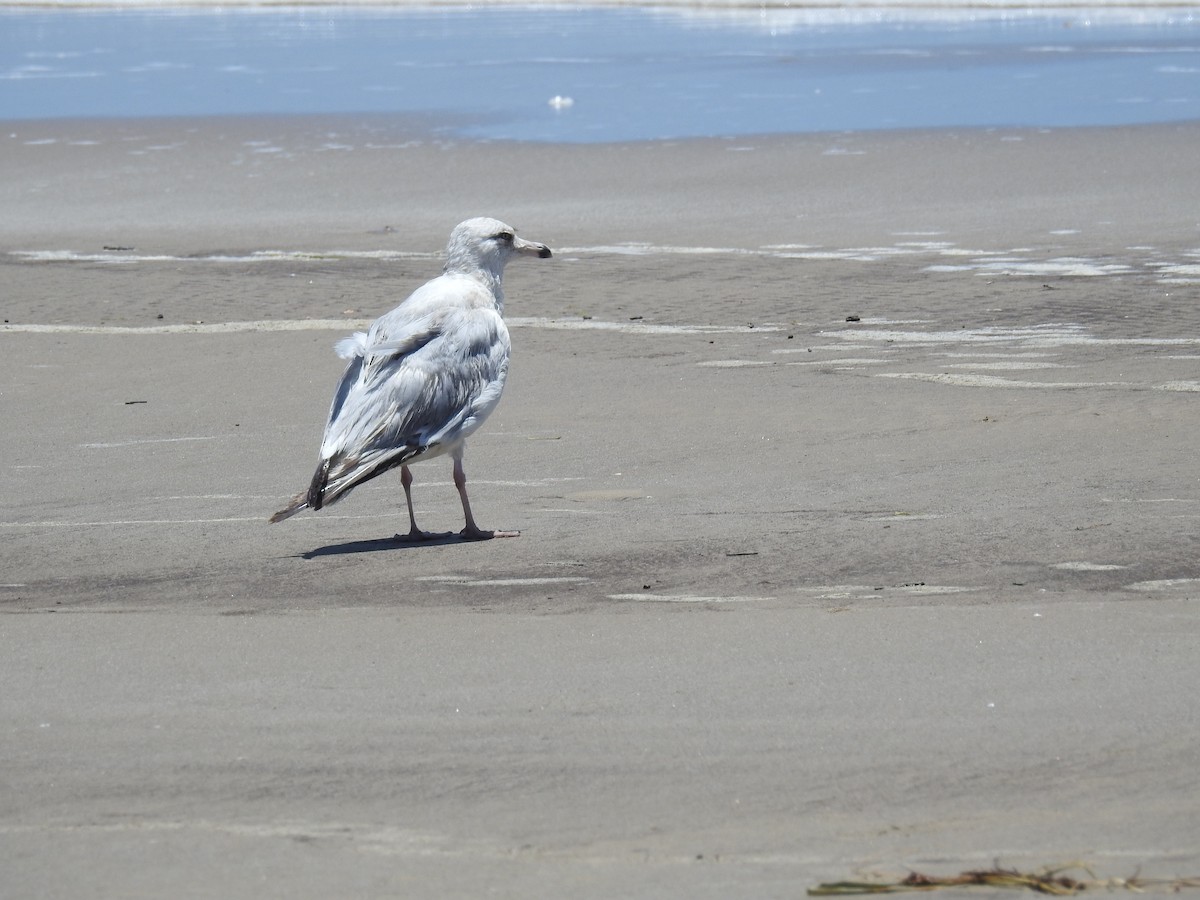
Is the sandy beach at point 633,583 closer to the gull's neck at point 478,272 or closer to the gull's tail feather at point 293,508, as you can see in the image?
the gull's tail feather at point 293,508

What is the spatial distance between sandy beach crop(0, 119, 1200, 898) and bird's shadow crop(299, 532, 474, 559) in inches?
1.2

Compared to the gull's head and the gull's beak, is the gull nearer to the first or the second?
the gull's head

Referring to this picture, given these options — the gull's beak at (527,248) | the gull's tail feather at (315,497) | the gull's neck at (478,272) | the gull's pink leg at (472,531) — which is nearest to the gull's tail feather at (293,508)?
the gull's tail feather at (315,497)

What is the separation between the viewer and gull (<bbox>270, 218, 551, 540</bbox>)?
245 inches

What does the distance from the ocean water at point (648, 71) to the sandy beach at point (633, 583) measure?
383 inches

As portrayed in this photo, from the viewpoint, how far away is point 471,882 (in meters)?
3.43

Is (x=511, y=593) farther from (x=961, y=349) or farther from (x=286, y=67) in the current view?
(x=286, y=67)

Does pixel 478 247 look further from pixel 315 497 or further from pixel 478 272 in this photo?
pixel 315 497

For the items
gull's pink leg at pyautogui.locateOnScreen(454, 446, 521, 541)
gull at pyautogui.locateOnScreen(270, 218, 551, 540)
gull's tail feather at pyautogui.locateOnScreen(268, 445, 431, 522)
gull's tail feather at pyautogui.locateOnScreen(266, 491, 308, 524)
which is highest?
gull at pyautogui.locateOnScreen(270, 218, 551, 540)

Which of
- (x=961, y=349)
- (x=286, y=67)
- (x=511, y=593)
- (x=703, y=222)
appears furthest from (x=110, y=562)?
(x=286, y=67)

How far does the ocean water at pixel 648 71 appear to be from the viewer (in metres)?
22.9

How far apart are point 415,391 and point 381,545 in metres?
0.60

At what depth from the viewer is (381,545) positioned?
21.1ft

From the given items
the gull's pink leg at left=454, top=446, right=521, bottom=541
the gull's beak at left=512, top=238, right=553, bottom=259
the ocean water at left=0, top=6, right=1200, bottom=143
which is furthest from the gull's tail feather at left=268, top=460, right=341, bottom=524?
the ocean water at left=0, top=6, right=1200, bottom=143
